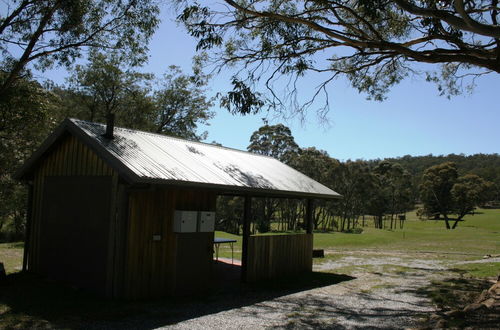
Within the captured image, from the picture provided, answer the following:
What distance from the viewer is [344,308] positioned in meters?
8.43

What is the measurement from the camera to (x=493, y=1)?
30.9 feet

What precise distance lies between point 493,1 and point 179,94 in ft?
70.1

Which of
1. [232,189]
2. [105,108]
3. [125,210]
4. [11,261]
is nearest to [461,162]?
[105,108]

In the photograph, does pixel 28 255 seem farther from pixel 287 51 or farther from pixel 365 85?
pixel 365 85

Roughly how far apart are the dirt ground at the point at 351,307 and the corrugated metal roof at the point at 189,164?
258 centimetres

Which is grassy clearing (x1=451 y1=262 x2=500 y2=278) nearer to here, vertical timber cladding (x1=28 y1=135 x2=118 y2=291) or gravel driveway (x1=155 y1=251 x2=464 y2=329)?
gravel driveway (x1=155 y1=251 x2=464 y2=329)

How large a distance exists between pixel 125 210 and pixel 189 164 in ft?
6.92

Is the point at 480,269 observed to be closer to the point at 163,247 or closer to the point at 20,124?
the point at 163,247

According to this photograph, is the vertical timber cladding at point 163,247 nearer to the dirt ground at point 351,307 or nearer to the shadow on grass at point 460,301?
the dirt ground at point 351,307

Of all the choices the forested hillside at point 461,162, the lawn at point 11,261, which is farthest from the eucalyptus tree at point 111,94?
the forested hillside at point 461,162

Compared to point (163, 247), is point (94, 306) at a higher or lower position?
lower

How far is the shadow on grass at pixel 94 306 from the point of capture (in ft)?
21.5

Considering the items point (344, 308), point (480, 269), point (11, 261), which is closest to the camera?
point (344, 308)

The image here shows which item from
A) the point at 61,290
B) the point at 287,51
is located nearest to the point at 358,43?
the point at 287,51
